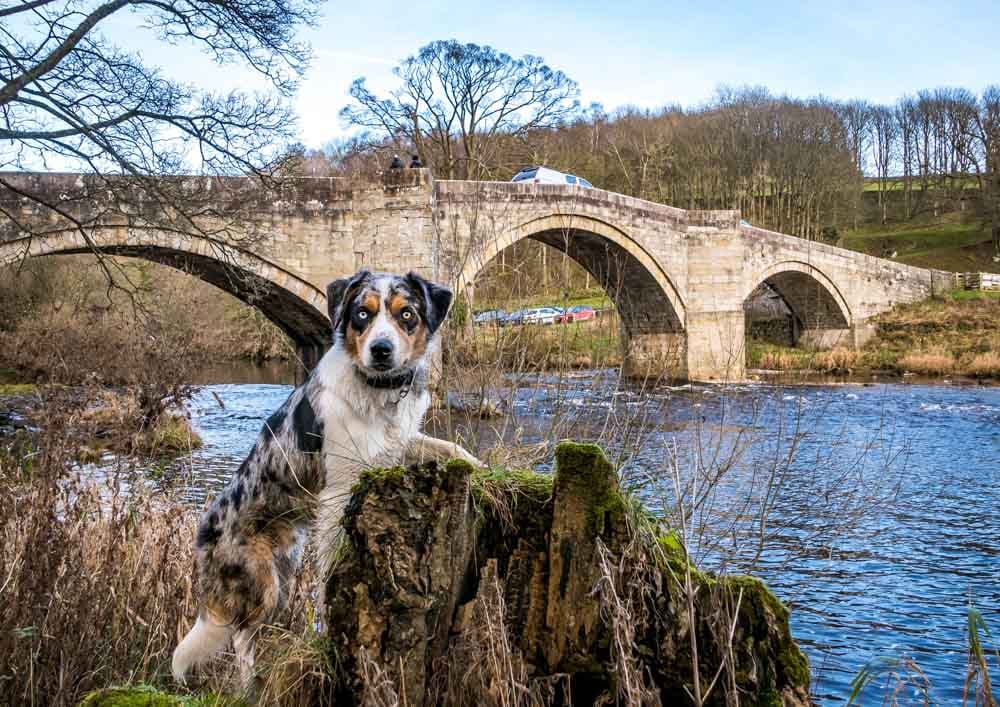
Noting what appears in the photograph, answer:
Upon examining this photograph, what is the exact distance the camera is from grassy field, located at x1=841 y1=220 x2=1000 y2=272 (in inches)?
1599

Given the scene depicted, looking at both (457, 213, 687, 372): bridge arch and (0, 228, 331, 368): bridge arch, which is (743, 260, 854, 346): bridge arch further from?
(0, 228, 331, 368): bridge arch

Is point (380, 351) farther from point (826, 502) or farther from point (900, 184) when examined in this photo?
point (900, 184)

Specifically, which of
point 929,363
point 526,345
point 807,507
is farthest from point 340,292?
point 929,363

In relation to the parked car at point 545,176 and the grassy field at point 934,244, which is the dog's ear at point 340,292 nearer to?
the parked car at point 545,176

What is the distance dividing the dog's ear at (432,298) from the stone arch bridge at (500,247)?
21.2 feet

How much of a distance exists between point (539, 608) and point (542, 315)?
2050mm

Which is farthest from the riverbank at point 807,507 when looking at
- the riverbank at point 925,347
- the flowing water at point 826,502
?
the riverbank at point 925,347

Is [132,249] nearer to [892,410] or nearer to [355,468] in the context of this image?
[892,410]

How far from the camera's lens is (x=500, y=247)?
10.9m

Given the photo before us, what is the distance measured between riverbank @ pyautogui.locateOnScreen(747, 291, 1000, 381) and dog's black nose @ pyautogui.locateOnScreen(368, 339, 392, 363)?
20.5 metres

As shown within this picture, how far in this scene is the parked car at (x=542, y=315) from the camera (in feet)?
13.6

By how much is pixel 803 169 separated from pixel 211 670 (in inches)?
1646

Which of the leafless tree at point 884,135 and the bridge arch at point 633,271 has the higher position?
the leafless tree at point 884,135

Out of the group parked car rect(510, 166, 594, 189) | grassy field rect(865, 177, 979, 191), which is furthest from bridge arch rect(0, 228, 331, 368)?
grassy field rect(865, 177, 979, 191)
